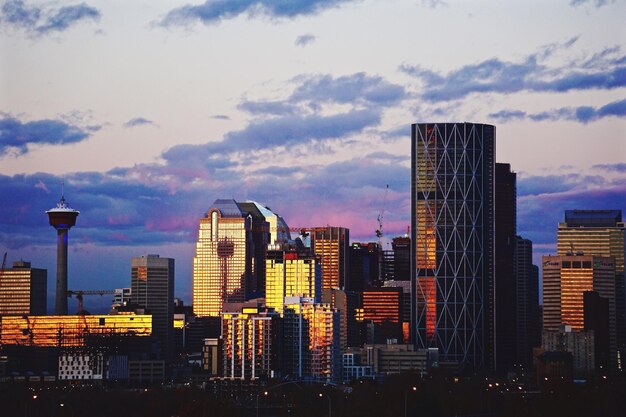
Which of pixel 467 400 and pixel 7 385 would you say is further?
pixel 7 385

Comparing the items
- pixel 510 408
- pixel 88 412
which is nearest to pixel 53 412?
pixel 88 412

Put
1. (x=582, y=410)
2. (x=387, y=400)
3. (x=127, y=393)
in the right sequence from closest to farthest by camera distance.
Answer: (x=582, y=410) < (x=387, y=400) < (x=127, y=393)

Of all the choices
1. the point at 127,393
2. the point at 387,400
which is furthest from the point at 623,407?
the point at 127,393

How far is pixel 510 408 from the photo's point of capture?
158m

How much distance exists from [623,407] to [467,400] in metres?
19.5

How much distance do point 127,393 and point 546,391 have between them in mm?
47672

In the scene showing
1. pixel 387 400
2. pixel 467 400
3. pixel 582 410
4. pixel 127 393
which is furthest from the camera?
pixel 127 393

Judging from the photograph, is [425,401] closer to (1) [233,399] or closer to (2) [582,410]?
(2) [582,410]

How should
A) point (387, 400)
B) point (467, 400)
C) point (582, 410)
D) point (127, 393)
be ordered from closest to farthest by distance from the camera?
point (582, 410)
point (387, 400)
point (467, 400)
point (127, 393)

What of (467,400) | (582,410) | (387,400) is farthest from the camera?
(467,400)

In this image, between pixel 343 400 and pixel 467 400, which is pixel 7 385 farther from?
pixel 467 400

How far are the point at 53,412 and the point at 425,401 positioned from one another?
33.8 metres

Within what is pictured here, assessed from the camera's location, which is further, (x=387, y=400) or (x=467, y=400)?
(x=467, y=400)

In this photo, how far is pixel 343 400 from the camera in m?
179
